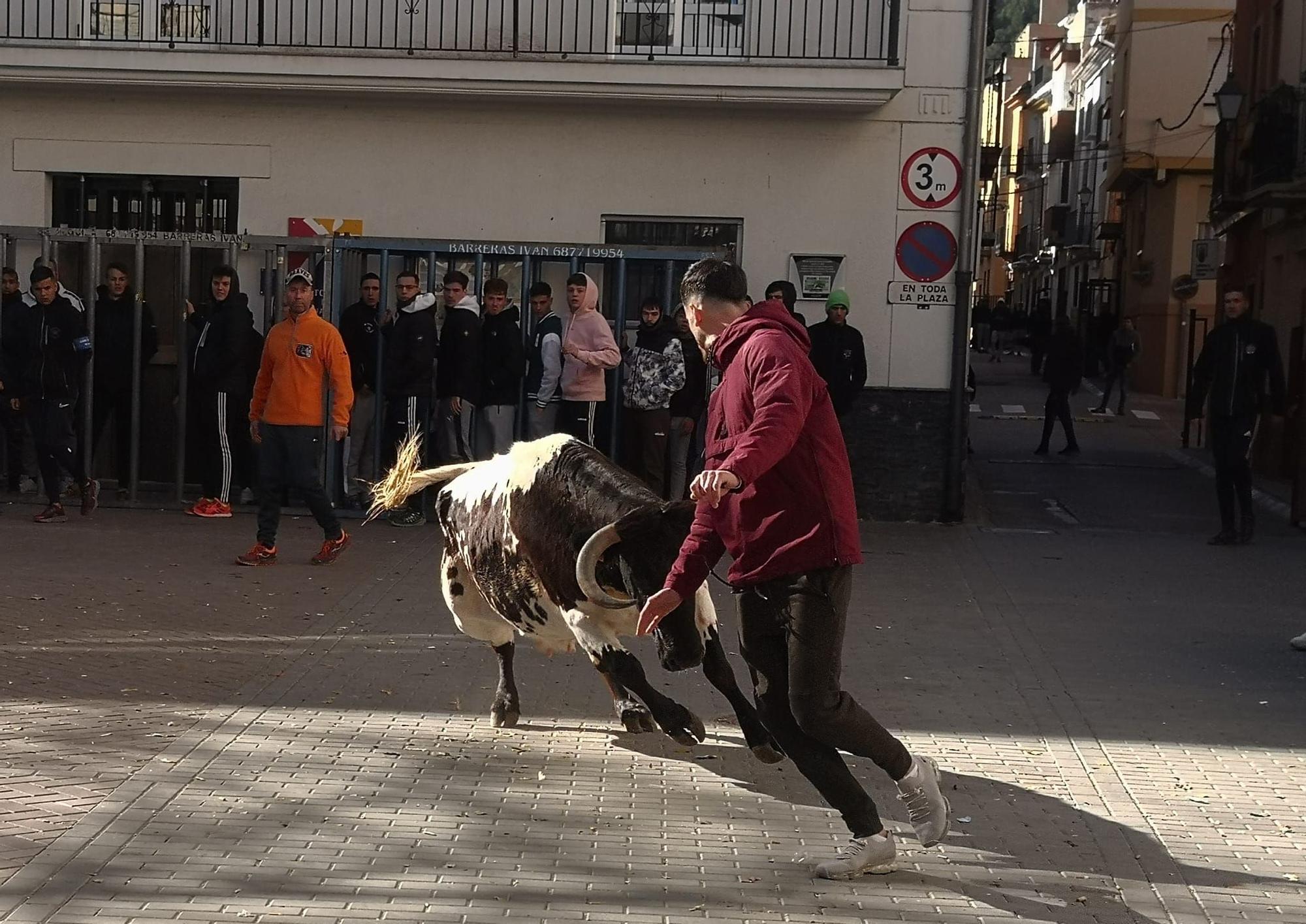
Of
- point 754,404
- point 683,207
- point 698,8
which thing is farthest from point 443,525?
point 698,8

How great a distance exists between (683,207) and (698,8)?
7.34 feet

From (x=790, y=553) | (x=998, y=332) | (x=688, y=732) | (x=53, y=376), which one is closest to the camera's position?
(x=790, y=553)

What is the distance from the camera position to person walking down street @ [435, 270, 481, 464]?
45.8ft

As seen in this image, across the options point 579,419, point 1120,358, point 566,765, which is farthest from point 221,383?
point 1120,358

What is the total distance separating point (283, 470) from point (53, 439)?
3.02 metres

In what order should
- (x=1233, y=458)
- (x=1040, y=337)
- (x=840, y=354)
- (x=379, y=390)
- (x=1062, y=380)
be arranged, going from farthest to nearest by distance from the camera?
(x=1040, y=337) < (x=1062, y=380) < (x=840, y=354) < (x=379, y=390) < (x=1233, y=458)

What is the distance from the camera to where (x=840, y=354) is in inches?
579

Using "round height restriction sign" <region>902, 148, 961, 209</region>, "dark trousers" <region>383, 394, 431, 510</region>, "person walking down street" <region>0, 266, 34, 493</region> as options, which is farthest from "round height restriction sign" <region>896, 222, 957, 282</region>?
"person walking down street" <region>0, 266, 34, 493</region>

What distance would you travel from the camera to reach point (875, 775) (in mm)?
6797

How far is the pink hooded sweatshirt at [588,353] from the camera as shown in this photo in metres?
13.8

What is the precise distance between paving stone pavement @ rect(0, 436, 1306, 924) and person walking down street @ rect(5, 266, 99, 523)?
94.8 inches

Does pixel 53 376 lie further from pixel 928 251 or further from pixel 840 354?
pixel 928 251

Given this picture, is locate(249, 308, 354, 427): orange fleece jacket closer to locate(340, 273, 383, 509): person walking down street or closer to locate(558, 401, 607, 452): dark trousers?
locate(340, 273, 383, 509): person walking down street

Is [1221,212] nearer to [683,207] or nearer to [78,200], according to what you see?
[683,207]
